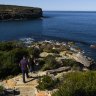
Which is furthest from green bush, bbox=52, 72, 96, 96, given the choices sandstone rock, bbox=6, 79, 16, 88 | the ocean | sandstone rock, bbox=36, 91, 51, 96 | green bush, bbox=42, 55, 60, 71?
the ocean

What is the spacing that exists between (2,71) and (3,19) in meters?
113

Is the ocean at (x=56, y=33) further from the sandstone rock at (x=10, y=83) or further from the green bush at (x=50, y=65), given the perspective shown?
the sandstone rock at (x=10, y=83)

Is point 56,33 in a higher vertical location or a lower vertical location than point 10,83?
lower

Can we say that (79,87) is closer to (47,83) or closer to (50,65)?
(47,83)

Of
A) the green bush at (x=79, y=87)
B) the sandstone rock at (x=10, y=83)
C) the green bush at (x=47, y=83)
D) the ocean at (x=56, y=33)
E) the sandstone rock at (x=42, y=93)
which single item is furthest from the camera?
the ocean at (x=56, y=33)

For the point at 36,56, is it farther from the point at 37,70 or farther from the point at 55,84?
the point at 55,84

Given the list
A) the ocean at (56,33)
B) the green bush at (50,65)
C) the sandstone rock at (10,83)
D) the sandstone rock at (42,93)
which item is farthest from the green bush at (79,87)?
the ocean at (56,33)

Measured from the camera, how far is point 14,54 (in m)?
25.0

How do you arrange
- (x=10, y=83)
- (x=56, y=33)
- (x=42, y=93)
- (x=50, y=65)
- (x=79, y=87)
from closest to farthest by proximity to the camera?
(x=79, y=87), (x=42, y=93), (x=10, y=83), (x=50, y=65), (x=56, y=33)

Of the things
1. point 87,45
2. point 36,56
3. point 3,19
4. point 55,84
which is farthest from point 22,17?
point 55,84

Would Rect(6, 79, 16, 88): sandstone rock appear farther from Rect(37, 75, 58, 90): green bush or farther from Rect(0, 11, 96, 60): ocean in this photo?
Rect(0, 11, 96, 60): ocean

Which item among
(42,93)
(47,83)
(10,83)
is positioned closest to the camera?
(42,93)

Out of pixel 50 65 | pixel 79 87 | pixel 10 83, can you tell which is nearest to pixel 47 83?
pixel 79 87

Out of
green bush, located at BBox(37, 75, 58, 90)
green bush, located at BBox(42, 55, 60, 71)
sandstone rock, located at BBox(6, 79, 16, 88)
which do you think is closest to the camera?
green bush, located at BBox(37, 75, 58, 90)
